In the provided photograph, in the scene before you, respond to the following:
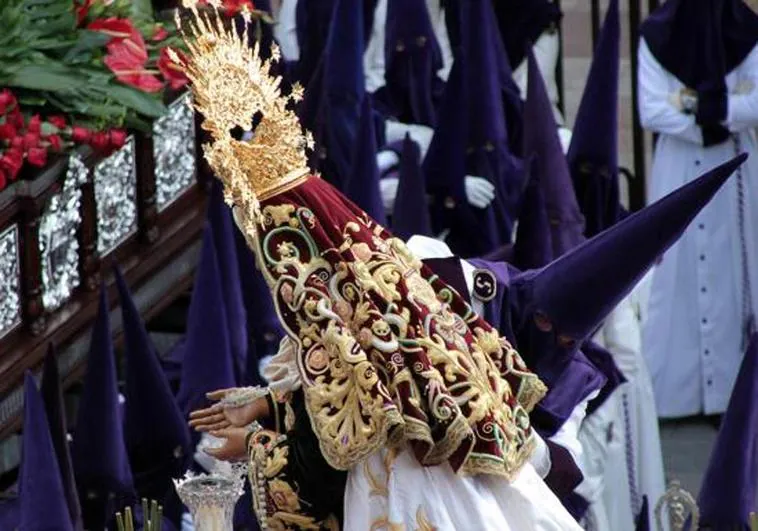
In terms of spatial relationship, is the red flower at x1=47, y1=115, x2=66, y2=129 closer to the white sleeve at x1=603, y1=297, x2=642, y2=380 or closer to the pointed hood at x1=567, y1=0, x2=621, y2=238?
the pointed hood at x1=567, y1=0, x2=621, y2=238

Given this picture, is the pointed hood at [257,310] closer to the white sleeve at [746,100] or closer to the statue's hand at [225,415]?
the statue's hand at [225,415]

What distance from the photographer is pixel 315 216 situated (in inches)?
259

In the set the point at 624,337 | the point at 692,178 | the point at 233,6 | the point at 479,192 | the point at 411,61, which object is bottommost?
the point at 692,178

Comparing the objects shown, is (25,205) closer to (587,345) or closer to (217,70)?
(587,345)

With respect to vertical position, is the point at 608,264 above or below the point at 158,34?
above

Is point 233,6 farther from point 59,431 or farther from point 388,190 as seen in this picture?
point 59,431

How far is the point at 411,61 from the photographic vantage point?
11875 millimetres

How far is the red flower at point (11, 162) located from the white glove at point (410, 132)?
197 centimetres

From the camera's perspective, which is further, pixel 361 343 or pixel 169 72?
pixel 169 72

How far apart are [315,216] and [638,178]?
6.72m

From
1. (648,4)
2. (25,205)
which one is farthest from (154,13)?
(648,4)

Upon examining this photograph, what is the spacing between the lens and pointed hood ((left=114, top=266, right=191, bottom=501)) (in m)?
8.84

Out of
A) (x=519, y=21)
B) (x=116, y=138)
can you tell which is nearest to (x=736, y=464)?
(x=116, y=138)

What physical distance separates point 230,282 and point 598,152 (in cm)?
146
